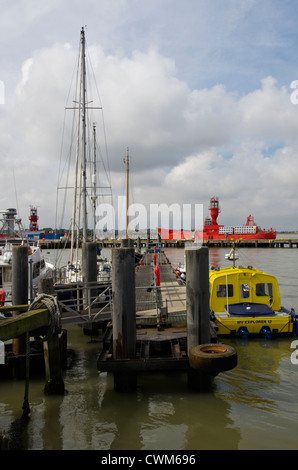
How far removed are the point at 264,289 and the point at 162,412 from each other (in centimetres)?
815

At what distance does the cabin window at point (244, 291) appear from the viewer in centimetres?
1457

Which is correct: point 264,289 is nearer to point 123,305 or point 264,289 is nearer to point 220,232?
point 123,305

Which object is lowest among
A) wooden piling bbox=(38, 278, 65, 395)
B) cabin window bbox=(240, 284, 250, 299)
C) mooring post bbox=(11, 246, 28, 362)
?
wooden piling bbox=(38, 278, 65, 395)

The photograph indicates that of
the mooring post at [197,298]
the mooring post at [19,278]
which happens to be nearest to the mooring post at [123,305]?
the mooring post at [197,298]

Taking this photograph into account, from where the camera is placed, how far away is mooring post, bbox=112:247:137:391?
8.35m

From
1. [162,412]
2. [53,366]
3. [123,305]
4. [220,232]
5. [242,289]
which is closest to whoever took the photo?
[162,412]

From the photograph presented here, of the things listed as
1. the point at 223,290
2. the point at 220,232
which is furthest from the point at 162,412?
the point at 220,232

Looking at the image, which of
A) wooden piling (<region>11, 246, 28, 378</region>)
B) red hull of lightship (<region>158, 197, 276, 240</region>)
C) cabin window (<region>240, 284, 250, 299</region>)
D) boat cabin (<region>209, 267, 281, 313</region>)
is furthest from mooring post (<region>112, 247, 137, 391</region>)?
red hull of lightship (<region>158, 197, 276, 240</region>)

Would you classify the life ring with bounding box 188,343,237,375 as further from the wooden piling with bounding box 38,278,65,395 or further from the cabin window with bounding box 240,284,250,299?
the cabin window with bounding box 240,284,250,299

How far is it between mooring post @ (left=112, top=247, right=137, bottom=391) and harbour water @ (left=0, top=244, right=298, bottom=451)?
1119 mm

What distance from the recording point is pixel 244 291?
14.6m
